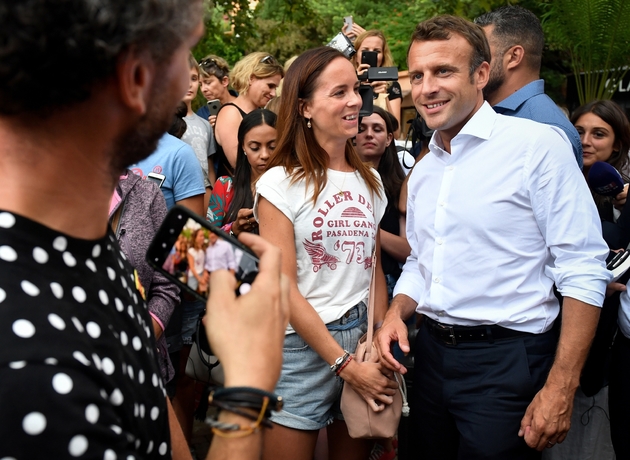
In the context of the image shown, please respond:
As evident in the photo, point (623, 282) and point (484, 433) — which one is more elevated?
point (623, 282)

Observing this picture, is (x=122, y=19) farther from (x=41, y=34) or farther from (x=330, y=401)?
(x=330, y=401)

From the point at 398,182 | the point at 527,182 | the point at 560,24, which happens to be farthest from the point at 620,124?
the point at 560,24

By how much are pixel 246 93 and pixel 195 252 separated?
444 cm

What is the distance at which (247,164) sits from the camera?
4.16 metres

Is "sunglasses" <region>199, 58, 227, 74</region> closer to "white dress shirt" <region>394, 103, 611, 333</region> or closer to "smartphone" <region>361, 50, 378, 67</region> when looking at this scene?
"smartphone" <region>361, 50, 378, 67</region>

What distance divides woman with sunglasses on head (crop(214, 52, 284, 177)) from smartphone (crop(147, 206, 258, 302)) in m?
3.78

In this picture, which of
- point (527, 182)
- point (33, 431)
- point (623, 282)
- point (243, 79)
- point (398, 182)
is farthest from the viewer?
point (243, 79)

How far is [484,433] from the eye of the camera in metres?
2.45

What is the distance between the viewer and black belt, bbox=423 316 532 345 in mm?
2469

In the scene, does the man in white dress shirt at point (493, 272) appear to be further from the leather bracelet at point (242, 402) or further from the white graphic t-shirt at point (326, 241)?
the leather bracelet at point (242, 402)

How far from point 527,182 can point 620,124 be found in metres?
2.46

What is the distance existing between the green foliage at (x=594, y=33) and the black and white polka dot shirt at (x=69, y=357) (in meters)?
9.12

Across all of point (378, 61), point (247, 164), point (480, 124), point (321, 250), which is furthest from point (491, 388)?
point (378, 61)

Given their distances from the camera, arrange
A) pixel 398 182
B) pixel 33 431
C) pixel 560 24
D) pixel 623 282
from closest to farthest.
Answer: pixel 33 431 < pixel 623 282 < pixel 398 182 < pixel 560 24
